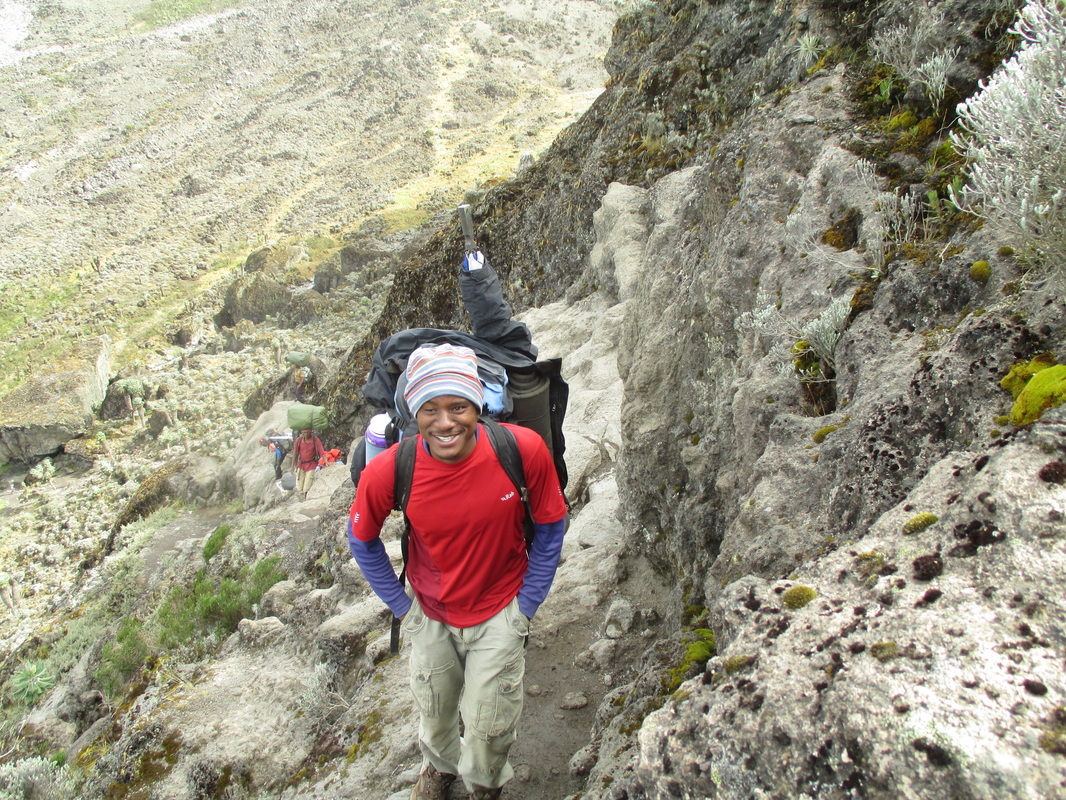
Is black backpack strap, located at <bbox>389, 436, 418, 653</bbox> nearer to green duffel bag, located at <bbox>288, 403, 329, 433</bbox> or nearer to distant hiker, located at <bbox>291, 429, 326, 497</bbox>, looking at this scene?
green duffel bag, located at <bbox>288, 403, 329, 433</bbox>

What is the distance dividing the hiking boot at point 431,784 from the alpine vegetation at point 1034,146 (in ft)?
12.2

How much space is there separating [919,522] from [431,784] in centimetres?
295

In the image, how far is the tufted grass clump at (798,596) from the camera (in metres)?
2.01

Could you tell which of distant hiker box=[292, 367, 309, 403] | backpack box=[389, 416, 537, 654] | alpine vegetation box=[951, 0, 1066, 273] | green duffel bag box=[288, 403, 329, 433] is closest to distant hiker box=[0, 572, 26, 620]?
distant hiker box=[292, 367, 309, 403]

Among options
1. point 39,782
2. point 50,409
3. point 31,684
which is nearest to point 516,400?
point 39,782

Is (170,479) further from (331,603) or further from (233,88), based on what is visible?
(233,88)

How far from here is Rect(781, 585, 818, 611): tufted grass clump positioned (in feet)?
6.58

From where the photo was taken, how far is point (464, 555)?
3.02 meters

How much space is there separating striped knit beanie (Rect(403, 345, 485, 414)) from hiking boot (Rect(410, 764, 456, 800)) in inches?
83.4

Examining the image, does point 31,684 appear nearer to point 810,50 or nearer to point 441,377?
point 441,377

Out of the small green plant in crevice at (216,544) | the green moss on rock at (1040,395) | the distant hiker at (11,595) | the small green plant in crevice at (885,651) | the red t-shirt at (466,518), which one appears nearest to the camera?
the small green plant in crevice at (885,651)

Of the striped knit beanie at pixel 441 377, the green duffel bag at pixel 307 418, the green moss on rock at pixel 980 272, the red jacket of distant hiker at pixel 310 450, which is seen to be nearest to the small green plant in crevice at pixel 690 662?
the striped knit beanie at pixel 441 377

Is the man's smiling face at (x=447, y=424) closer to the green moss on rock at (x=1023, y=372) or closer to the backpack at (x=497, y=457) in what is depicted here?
the backpack at (x=497, y=457)

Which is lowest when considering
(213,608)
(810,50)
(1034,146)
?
(213,608)
